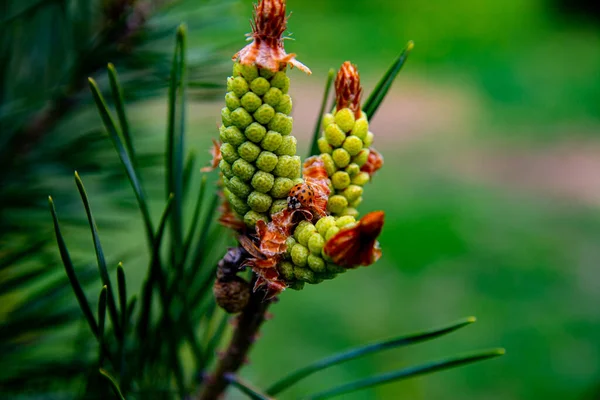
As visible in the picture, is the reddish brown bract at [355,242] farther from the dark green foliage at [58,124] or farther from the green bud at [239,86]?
the dark green foliage at [58,124]

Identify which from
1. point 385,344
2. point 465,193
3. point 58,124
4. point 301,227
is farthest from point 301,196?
point 465,193

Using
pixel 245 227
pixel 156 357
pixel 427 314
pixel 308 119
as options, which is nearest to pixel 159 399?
pixel 156 357

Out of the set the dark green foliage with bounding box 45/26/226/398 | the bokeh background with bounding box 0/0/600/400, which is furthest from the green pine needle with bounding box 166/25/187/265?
the bokeh background with bounding box 0/0/600/400

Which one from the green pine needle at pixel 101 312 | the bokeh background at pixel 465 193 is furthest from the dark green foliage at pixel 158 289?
the bokeh background at pixel 465 193

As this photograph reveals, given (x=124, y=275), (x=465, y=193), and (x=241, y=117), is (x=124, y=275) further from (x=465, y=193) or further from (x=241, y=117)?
(x=465, y=193)

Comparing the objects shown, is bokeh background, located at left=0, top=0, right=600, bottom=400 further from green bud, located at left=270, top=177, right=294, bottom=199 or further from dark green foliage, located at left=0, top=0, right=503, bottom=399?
green bud, located at left=270, top=177, right=294, bottom=199

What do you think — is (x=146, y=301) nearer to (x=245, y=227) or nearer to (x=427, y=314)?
(x=245, y=227)
